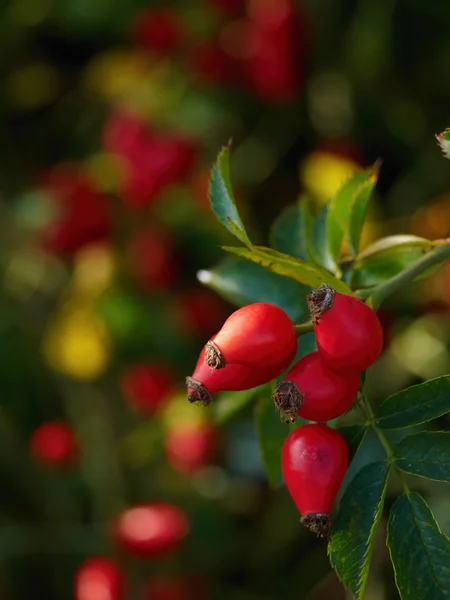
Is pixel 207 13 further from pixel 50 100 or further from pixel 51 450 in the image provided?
pixel 51 450

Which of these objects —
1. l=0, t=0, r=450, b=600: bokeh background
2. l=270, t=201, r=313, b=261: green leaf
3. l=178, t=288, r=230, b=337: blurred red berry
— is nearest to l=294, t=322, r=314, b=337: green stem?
l=270, t=201, r=313, b=261: green leaf

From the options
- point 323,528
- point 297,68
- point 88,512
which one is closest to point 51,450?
point 88,512

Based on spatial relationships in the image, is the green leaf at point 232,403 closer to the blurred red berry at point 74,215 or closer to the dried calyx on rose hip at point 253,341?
the dried calyx on rose hip at point 253,341

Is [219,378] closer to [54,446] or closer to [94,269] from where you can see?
[54,446]

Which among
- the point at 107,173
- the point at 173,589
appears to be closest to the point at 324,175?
the point at 107,173

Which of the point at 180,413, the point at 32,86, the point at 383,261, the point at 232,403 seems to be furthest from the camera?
the point at 32,86

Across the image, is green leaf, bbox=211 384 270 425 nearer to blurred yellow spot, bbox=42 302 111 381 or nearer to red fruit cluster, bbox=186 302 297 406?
red fruit cluster, bbox=186 302 297 406
